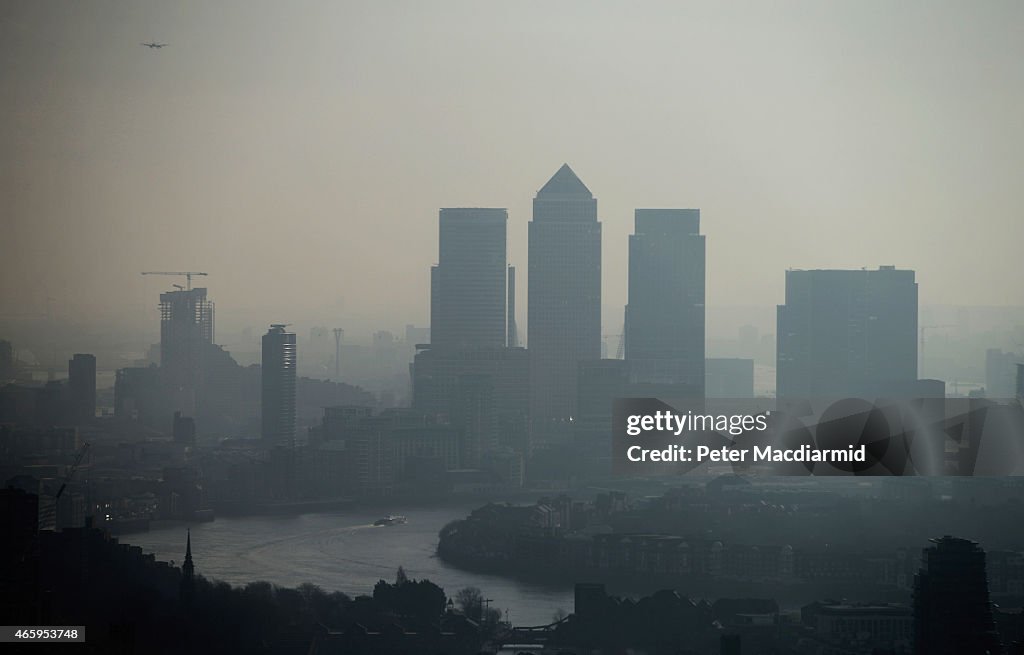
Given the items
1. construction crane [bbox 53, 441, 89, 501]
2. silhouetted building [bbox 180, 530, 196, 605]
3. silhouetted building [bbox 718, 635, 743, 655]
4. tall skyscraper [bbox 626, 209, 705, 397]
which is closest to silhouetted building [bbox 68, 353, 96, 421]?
construction crane [bbox 53, 441, 89, 501]

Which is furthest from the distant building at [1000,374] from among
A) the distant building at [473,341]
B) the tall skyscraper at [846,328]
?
the distant building at [473,341]

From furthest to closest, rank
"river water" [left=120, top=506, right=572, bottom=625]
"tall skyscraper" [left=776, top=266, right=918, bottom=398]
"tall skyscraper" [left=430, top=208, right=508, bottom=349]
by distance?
1. "tall skyscraper" [left=430, top=208, right=508, bottom=349]
2. "tall skyscraper" [left=776, top=266, right=918, bottom=398]
3. "river water" [left=120, top=506, right=572, bottom=625]

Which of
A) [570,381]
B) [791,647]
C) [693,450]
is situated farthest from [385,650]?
[570,381]

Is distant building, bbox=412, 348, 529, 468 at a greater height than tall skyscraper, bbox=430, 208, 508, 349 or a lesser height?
lesser

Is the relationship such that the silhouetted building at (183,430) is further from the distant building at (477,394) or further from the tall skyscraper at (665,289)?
the tall skyscraper at (665,289)

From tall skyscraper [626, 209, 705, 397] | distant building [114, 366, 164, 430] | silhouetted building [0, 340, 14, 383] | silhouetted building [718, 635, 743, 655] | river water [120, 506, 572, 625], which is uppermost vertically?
tall skyscraper [626, 209, 705, 397]

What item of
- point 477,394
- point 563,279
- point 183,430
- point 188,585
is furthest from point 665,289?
point 188,585

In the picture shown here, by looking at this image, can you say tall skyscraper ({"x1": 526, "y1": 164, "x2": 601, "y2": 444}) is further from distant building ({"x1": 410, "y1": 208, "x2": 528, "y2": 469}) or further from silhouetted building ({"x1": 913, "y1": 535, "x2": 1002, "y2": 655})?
silhouetted building ({"x1": 913, "y1": 535, "x2": 1002, "y2": 655})

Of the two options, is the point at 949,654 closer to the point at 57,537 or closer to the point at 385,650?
the point at 385,650
